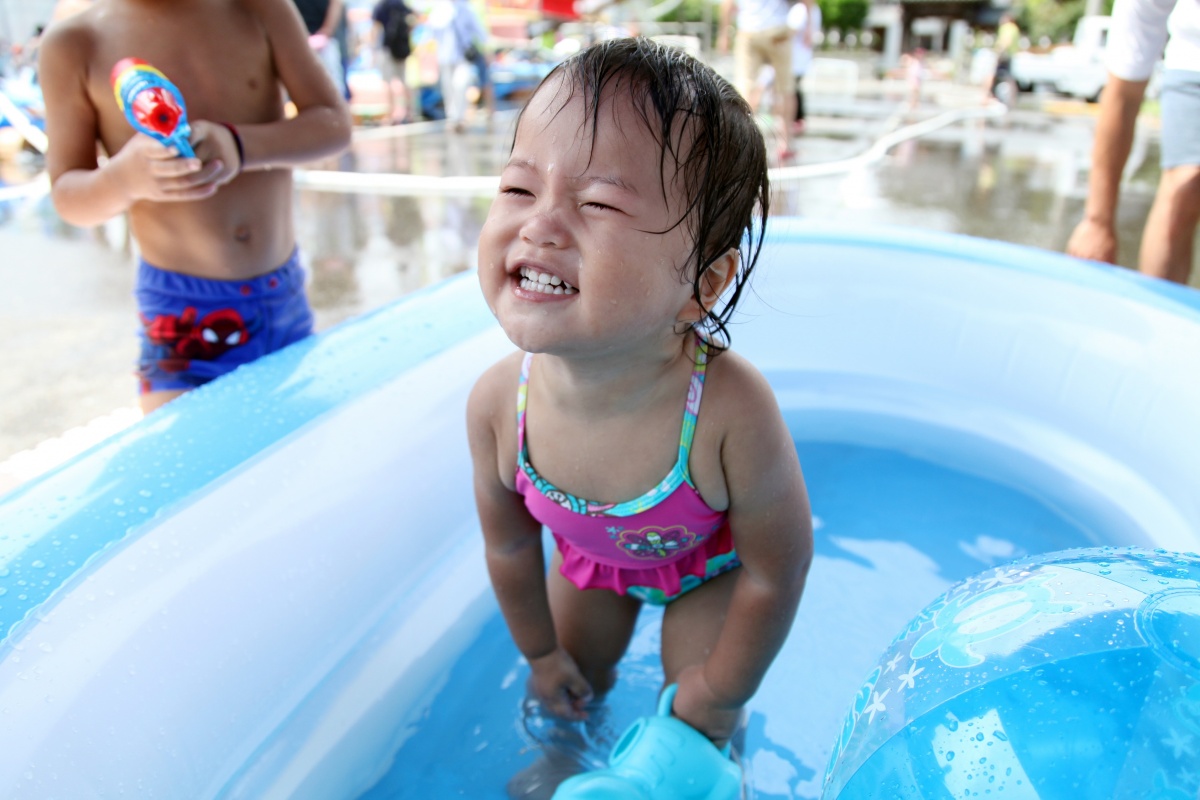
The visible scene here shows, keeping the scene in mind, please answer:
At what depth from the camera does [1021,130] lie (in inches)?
379

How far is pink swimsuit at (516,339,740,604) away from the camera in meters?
1.22

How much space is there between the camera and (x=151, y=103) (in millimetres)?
1546

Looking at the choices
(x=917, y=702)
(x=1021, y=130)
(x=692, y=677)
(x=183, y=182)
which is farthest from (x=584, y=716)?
(x=1021, y=130)

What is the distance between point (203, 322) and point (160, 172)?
1.38 feet

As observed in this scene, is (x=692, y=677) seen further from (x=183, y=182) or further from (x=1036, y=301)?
(x=1036, y=301)

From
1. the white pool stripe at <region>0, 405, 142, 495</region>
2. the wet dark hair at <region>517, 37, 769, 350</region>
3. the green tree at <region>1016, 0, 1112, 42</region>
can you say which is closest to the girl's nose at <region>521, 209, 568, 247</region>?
the wet dark hair at <region>517, 37, 769, 350</region>

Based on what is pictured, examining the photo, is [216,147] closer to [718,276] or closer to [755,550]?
[718,276]

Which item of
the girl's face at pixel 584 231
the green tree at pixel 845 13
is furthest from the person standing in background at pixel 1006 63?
the green tree at pixel 845 13

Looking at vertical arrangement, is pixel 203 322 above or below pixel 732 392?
below

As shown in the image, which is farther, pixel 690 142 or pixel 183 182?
pixel 183 182

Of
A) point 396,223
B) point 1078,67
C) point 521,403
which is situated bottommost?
point 1078,67

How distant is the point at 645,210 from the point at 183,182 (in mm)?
1017

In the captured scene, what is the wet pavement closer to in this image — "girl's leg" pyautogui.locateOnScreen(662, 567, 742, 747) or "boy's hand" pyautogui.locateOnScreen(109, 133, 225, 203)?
"girl's leg" pyautogui.locateOnScreen(662, 567, 742, 747)

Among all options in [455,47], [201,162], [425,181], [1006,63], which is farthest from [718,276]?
[1006,63]
